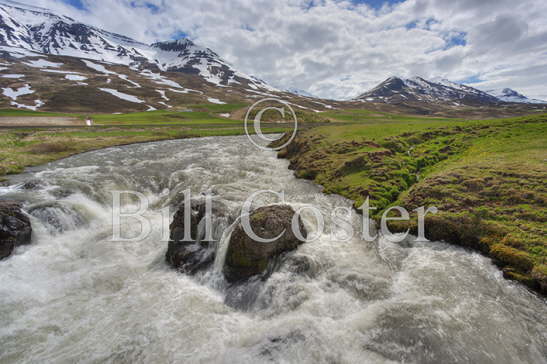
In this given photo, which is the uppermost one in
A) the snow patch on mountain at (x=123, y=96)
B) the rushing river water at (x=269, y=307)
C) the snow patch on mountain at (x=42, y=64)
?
the snow patch on mountain at (x=42, y=64)

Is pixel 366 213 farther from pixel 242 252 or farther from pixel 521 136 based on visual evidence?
pixel 521 136

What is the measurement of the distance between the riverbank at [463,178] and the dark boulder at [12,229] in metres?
21.3

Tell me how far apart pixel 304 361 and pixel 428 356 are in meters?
4.06

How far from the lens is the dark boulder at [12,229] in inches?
538

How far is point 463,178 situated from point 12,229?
29023mm

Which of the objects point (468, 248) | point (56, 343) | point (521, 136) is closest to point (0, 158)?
point (56, 343)

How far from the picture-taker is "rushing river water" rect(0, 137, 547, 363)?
28.5ft

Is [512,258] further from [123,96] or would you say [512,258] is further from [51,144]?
[123,96]

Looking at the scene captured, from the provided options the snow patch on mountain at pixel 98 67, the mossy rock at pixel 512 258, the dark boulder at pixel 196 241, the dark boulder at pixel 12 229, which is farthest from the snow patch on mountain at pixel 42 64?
the mossy rock at pixel 512 258

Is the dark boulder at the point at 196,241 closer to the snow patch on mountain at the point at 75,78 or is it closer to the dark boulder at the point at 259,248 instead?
the dark boulder at the point at 259,248

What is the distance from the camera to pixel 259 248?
12617 millimetres

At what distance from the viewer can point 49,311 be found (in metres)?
10.7

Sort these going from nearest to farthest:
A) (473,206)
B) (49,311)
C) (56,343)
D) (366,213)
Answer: (56,343) → (49,311) → (473,206) → (366,213)

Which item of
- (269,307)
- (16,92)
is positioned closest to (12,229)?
(269,307)
